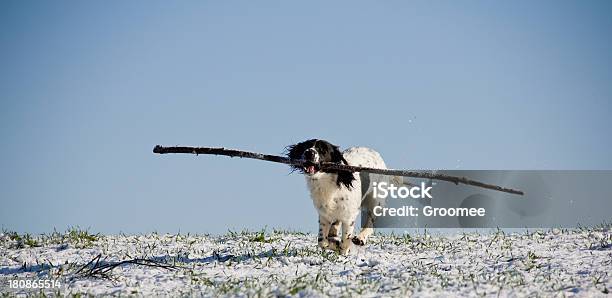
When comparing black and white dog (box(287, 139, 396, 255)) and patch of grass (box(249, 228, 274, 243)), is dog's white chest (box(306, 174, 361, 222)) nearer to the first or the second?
black and white dog (box(287, 139, 396, 255))

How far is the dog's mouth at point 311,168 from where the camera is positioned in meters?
11.8

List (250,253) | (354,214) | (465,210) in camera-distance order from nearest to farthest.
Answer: (250,253), (354,214), (465,210)

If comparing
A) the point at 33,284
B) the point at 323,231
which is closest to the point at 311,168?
the point at 323,231

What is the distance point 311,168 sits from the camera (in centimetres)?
1182

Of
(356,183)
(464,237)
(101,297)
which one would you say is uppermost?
(356,183)

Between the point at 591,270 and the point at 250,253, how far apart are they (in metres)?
5.15

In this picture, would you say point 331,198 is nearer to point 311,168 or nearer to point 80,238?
point 311,168

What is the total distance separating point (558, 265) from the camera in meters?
9.47

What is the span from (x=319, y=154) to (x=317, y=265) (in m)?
2.64

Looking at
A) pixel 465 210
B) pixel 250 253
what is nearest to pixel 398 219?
pixel 465 210

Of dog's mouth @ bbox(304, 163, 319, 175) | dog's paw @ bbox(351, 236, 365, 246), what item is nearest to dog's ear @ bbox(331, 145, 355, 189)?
dog's mouth @ bbox(304, 163, 319, 175)

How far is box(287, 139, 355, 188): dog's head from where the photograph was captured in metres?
11.9

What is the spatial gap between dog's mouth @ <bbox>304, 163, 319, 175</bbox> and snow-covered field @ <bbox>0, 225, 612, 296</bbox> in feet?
4.27

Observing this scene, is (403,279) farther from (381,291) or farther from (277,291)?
(277,291)
